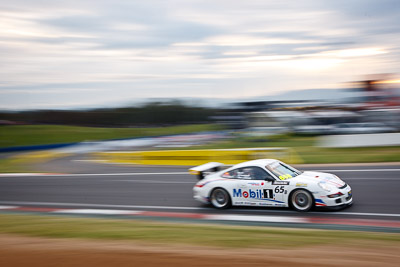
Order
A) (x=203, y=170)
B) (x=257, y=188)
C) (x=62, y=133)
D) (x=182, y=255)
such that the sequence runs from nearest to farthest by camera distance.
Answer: (x=182, y=255) → (x=257, y=188) → (x=203, y=170) → (x=62, y=133)

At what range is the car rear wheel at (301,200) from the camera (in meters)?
8.81

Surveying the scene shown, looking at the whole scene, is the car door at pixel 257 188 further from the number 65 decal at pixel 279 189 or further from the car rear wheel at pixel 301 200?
the car rear wheel at pixel 301 200

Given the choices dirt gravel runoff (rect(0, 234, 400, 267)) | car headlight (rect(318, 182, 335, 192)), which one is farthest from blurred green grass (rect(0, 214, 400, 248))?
car headlight (rect(318, 182, 335, 192))

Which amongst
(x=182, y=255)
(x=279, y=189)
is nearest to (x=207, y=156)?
(x=279, y=189)

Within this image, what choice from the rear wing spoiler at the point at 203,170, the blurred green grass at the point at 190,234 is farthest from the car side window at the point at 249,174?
the blurred green grass at the point at 190,234

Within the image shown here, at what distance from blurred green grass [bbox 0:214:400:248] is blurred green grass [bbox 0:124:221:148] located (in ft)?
131

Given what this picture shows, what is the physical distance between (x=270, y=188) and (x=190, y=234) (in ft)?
11.4

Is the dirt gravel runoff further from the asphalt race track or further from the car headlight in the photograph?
the asphalt race track

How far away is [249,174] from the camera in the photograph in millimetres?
9578

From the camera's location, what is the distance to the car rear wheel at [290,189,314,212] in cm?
881

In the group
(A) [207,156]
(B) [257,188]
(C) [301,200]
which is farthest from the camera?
(A) [207,156]

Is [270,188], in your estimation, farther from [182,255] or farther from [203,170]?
[182,255]

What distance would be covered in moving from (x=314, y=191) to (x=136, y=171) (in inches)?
408

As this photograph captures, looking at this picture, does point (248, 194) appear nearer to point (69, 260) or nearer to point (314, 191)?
point (314, 191)
